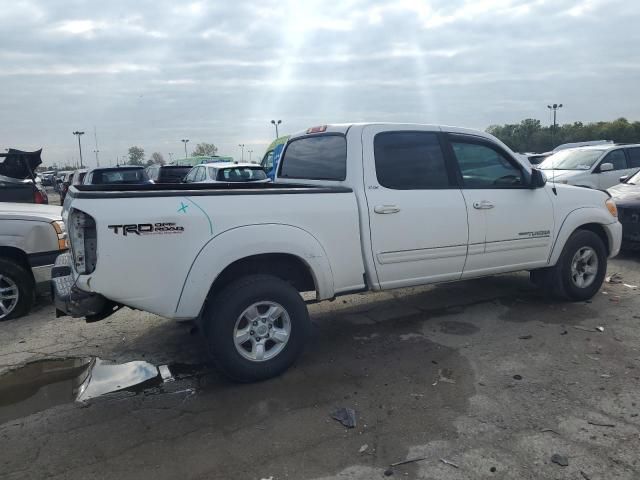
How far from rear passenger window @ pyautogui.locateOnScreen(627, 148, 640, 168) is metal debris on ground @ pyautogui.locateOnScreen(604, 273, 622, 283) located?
20.8 ft

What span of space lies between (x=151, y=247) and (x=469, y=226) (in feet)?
9.64

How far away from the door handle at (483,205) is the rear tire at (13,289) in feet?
16.0

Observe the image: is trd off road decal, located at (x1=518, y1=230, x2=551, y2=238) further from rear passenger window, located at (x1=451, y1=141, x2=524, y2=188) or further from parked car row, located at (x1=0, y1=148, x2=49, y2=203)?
parked car row, located at (x1=0, y1=148, x2=49, y2=203)

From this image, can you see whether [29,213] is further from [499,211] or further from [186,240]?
[499,211]

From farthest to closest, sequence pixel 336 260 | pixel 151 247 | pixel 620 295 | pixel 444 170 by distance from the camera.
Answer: pixel 620 295, pixel 444 170, pixel 336 260, pixel 151 247

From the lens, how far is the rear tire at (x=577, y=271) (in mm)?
5715

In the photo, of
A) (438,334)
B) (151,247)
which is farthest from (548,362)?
(151,247)

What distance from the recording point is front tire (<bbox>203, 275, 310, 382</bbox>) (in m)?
3.80

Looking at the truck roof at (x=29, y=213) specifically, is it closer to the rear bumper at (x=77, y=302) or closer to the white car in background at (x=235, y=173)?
the rear bumper at (x=77, y=302)

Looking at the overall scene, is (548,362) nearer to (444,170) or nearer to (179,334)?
(444,170)

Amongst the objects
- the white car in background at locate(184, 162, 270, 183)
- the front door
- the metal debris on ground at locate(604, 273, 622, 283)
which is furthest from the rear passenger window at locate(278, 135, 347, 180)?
the white car in background at locate(184, 162, 270, 183)

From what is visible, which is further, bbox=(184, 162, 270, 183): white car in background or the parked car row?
bbox=(184, 162, 270, 183): white car in background

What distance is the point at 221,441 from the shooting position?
323 cm

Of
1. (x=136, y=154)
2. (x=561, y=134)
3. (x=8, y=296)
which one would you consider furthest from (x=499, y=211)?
(x=136, y=154)
